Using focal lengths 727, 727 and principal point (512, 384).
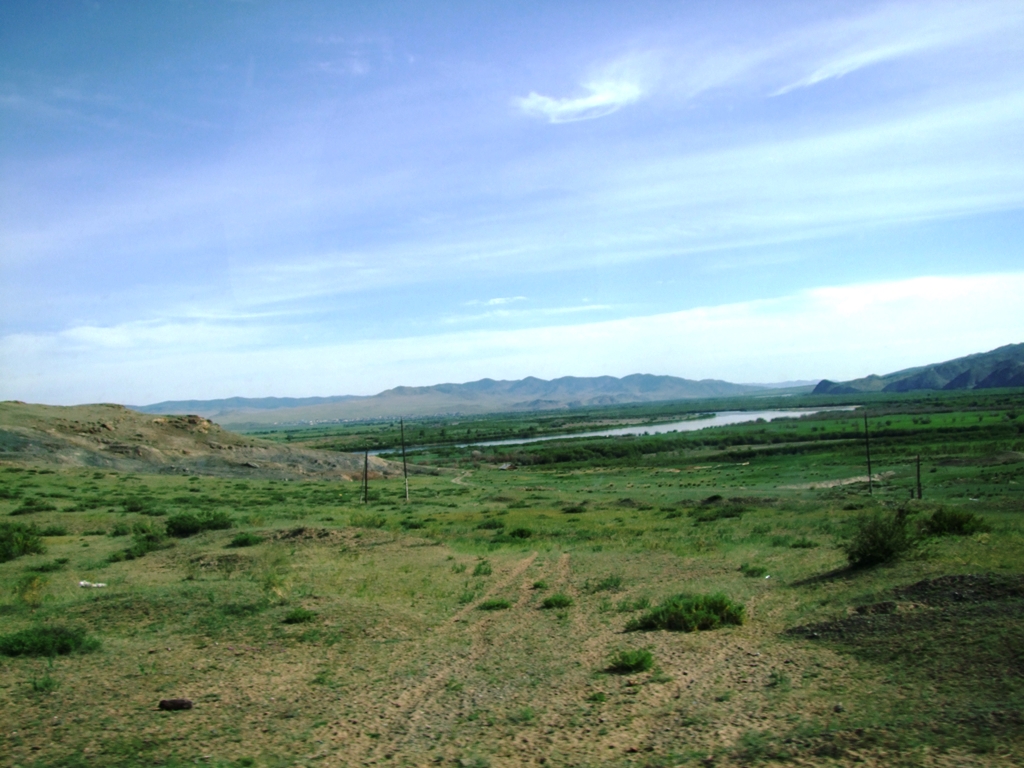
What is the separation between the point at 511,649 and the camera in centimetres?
1224

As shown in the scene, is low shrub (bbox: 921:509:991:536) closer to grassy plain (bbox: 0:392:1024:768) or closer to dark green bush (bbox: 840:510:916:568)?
grassy plain (bbox: 0:392:1024:768)

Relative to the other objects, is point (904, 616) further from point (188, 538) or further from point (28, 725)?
point (188, 538)

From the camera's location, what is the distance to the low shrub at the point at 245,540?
77.6ft

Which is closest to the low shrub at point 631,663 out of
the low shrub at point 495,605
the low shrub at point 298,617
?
the low shrub at point 495,605

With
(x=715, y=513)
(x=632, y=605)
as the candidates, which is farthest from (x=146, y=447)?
(x=632, y=605)

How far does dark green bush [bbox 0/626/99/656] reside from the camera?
11477 millimetres

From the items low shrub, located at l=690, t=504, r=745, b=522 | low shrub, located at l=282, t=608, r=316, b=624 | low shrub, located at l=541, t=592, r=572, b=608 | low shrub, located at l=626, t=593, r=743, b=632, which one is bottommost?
low shrub, located at l=690, t=504, r=745, b=522

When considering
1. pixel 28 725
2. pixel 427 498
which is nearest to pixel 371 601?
pixel 28 725

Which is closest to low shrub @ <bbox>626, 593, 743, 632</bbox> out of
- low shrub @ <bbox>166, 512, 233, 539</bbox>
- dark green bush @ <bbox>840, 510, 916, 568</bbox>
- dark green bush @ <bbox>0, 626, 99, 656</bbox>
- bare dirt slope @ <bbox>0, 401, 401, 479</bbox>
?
dark green bush @ <bbox>840, 510, 916, 568</bbox>

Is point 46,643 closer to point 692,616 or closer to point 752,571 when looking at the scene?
point 692,616

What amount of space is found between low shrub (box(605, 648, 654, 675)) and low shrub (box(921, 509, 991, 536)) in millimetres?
13811

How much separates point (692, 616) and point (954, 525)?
12396 millimetres

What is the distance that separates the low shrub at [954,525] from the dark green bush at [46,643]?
20.6 m

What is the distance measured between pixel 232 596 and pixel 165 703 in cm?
644
